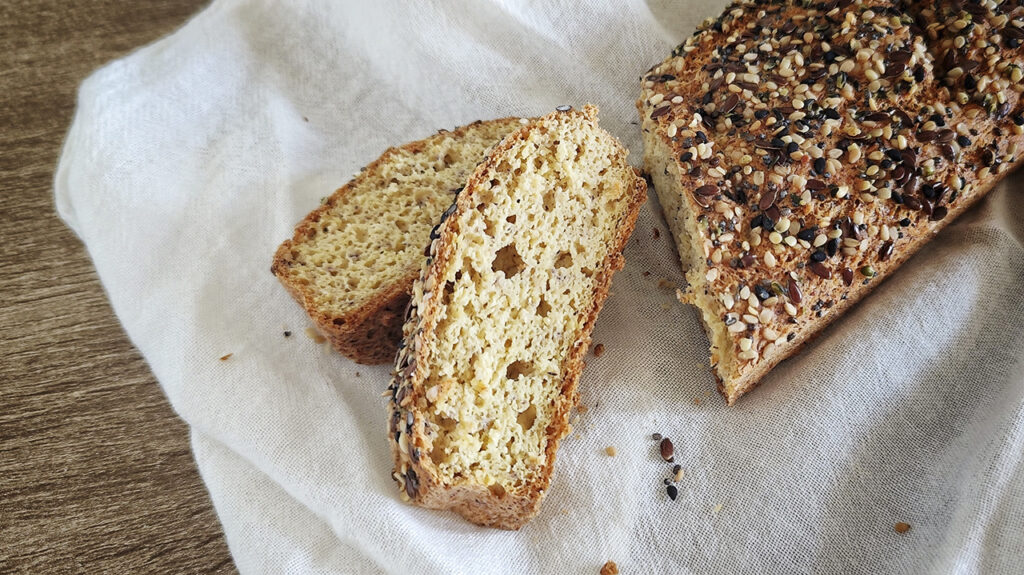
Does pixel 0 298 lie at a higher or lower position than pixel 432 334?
lower

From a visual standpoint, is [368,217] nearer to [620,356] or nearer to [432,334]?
[432,334]

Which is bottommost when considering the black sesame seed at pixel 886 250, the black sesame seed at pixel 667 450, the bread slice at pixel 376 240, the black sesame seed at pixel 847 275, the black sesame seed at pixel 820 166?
the black sesame seed at pixel 667 450

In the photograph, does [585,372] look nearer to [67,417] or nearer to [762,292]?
[762,292]

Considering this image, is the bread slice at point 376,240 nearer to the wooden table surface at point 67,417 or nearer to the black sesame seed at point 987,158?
the wooden table surface at point 67,417

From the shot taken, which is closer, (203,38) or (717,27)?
(717,27)

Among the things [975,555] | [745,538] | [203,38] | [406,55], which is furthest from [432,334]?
[203,38]

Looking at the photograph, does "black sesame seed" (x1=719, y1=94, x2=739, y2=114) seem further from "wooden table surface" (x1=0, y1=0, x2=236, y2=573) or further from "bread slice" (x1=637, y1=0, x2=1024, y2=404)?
"wooden table surface" (x1=0, y1=0, x2=236, y2=573)

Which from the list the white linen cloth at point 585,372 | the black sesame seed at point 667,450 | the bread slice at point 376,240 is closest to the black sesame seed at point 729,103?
the white linen cloth at point 585,372
